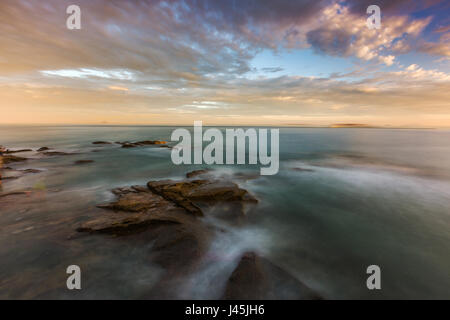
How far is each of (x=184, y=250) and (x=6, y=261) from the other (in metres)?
5.67

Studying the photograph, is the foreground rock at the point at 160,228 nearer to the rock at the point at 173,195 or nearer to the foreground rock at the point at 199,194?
the rock at the point at 173,195

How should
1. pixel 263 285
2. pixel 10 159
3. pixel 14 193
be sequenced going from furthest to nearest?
pixel 10 159
pixel 14 193
pixel 263 285

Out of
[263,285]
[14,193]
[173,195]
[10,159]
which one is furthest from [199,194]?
[10,159]

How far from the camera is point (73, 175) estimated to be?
15.3 m

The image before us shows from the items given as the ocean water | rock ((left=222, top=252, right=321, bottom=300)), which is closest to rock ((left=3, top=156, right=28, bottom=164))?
the ocean water

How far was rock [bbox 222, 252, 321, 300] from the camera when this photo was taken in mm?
4598

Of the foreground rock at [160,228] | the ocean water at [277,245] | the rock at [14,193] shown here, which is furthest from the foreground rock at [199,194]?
the rock at [14,193]

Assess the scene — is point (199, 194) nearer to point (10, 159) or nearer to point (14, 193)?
point (14, 193)

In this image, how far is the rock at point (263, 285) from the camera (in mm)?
4598

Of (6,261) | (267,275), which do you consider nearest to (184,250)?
(267,275)

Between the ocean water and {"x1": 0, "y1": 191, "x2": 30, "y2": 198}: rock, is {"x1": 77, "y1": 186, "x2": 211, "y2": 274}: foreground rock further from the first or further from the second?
{"x1": 0, "y1": 191, "x2": 30, "y2": 198}: rock

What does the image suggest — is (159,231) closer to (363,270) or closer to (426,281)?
(363,270)

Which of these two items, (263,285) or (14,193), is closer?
(263,285)

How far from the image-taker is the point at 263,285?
4852 mm
